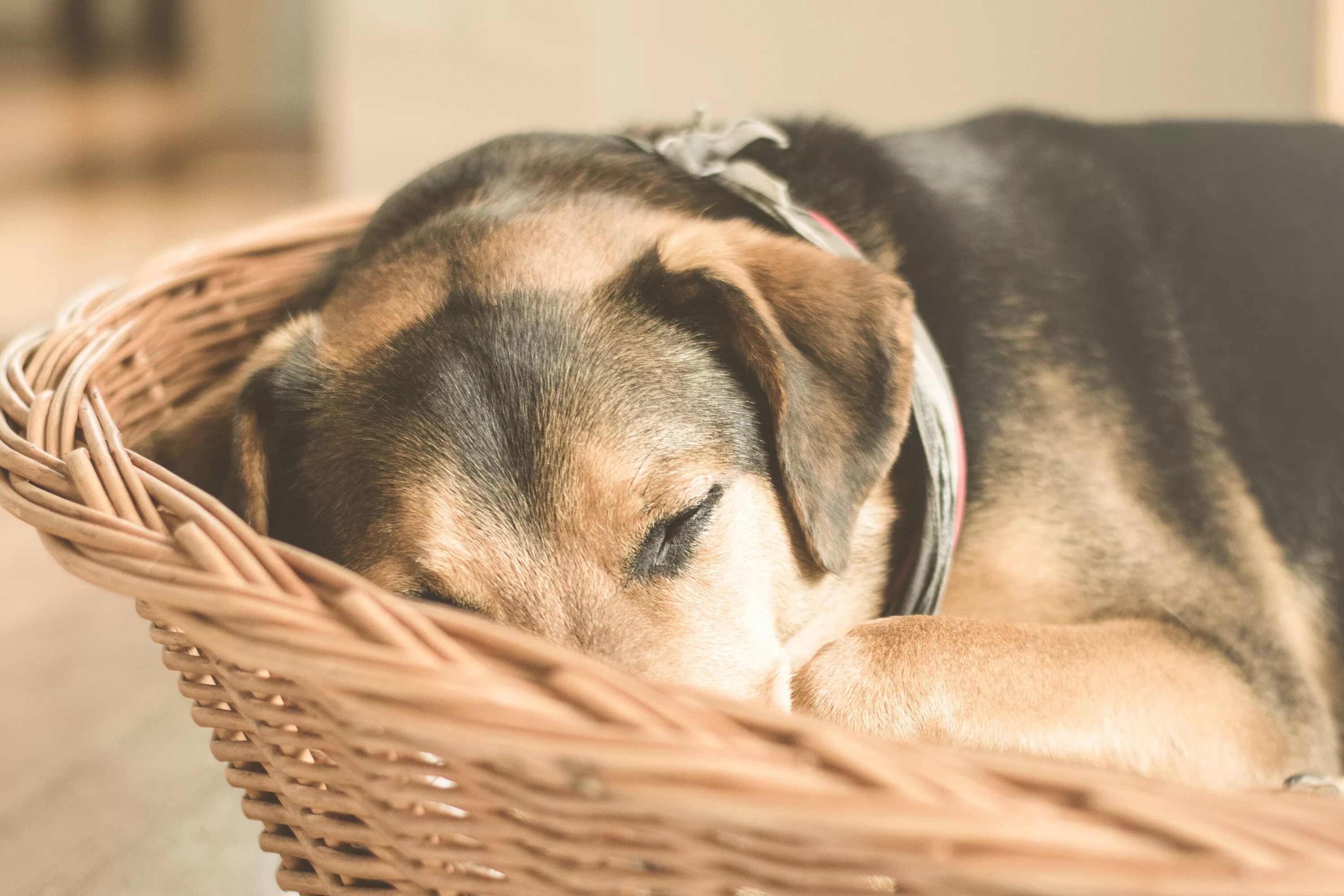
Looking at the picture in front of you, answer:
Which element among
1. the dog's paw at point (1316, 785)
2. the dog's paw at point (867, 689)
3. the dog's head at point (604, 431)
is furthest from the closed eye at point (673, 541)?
the dog's paw at point (1316, 785)

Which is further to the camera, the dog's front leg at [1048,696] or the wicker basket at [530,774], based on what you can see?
the dog's front leg at [1048,696]

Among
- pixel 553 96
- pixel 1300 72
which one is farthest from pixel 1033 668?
pixel 553 96

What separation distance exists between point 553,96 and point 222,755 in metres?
3.65

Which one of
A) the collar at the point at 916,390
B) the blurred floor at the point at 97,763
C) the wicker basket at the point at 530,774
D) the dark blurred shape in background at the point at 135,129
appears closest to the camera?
the wicker basket at the point at 530,774

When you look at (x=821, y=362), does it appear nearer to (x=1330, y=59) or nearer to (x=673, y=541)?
(x=673, y=541)

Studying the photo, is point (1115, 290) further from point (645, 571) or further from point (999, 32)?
point (999, 32)

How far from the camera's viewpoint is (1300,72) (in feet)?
11.8

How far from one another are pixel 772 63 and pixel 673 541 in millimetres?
3074

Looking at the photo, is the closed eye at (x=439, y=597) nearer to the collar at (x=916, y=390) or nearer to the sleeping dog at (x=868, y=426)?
the sleeping dog at (x=868, y=426)

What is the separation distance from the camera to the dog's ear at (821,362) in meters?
1.67

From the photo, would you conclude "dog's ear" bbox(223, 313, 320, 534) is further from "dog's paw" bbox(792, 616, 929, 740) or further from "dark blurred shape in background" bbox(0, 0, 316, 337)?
"dark blurred shape in background" bbox(0, 0, 316, 337)

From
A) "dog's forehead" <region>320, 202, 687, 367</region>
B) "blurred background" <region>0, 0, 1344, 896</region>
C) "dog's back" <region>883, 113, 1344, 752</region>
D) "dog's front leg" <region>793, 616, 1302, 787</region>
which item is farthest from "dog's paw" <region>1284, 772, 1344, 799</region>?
"blurred background" <region>0, 0, 1344, 896</region>

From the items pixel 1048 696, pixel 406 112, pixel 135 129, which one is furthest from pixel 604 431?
pixel 135 129

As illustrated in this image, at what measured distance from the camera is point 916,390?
5.90 ft
